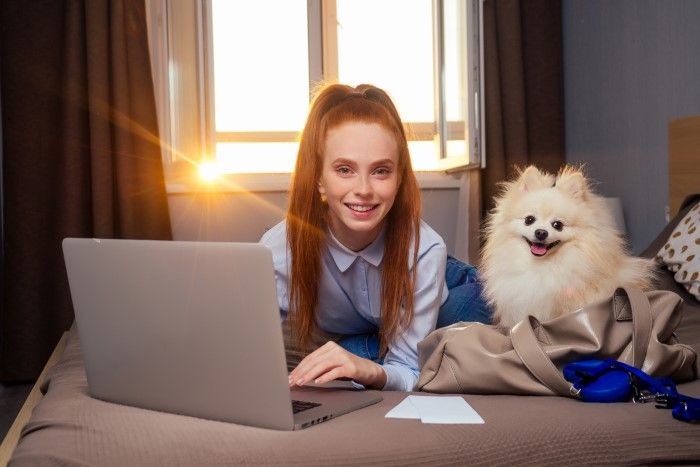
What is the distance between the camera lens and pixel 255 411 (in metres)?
0.97

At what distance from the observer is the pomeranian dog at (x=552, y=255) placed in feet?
5.36

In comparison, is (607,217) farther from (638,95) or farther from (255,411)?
(638,95)

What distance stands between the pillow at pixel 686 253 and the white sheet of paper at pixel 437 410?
3.44ft

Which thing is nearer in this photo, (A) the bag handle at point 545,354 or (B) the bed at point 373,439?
(B) the bed at point 373,439

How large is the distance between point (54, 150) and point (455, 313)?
8.02 feet

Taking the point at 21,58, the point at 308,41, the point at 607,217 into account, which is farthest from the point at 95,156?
the point at 607,217

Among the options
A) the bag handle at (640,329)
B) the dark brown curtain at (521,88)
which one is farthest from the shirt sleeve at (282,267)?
the dark brown curtain at (521,88)

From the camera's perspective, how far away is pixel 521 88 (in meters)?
3.96

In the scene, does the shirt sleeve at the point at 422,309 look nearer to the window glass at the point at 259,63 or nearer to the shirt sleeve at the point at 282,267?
the shirt sleeve at the point at 282,267

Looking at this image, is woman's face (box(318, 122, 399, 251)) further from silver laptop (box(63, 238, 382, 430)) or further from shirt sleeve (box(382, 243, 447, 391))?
silver laptop (box(63, 238, 382, 430))

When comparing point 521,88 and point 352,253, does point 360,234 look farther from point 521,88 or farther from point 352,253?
point 521,88

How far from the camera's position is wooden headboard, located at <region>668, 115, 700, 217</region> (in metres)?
2.54

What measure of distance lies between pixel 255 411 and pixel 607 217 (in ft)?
3.78

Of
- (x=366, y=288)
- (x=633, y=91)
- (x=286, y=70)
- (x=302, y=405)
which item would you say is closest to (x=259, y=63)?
(x=286, y=70)
